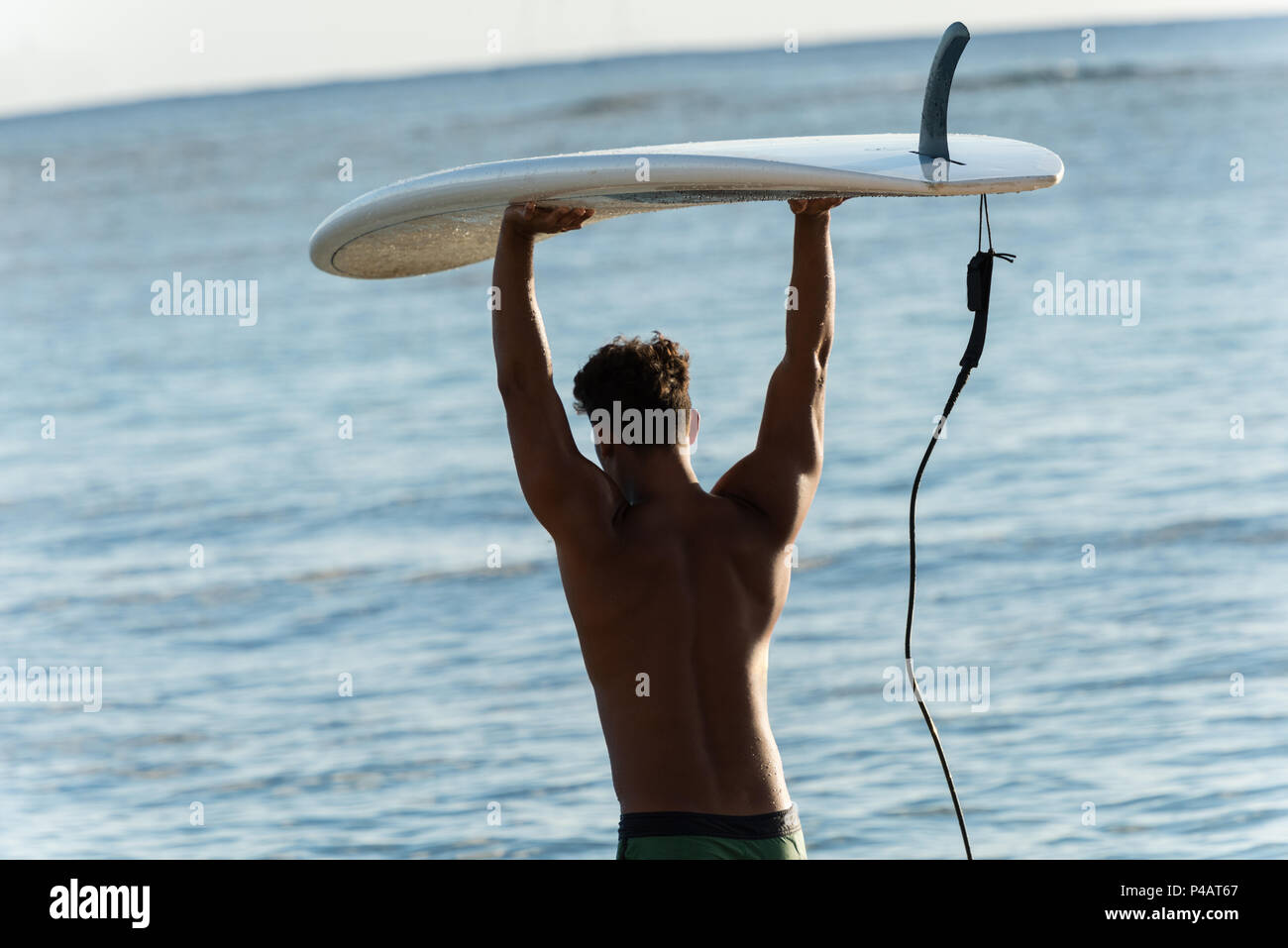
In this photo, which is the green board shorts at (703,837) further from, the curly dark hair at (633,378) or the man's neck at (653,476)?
the curly dark hair at (633,378)

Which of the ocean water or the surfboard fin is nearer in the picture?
the surfboard fin

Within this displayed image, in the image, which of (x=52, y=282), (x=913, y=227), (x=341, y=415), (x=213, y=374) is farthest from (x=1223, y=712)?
(x=52, y=282)

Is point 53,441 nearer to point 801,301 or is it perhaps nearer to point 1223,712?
point 1223,712

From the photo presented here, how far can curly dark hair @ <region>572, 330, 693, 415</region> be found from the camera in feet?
10.4

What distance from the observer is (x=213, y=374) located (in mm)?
15797

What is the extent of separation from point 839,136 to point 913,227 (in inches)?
721

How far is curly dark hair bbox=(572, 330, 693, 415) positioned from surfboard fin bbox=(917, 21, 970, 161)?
0.63 m

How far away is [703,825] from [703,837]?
2 centimetres

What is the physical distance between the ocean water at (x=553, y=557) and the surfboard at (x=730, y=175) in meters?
2.73

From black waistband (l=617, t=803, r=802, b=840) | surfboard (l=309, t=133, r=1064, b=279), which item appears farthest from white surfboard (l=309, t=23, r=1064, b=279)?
black waistband (l=617, t=803, r=802, b=840)

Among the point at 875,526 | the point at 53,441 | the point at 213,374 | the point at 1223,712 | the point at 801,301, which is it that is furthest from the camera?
the point at 213,374

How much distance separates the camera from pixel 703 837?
9.80 feet

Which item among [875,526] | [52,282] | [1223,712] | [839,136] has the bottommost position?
[1223,712]

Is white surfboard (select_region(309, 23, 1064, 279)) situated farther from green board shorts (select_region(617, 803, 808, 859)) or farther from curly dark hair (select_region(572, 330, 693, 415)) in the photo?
green board shorts (select_region(617, 803, 808, 859))
